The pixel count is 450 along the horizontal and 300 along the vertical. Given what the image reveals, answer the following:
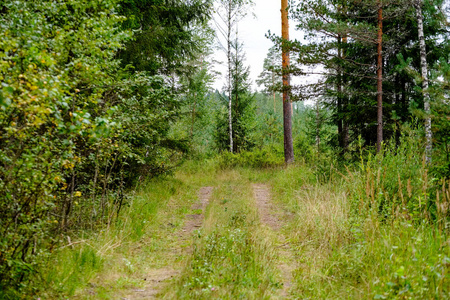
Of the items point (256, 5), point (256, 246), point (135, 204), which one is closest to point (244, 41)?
point (256, 5)

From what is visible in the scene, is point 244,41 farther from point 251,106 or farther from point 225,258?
point 225,258

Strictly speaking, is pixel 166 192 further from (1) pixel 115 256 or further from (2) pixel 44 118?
(2) pixel 44 118

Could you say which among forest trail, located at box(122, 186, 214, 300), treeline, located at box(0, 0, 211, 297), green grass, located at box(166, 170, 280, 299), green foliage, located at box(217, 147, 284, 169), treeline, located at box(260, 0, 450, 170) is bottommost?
forest trail, located at box(122, 186, 214, 300)

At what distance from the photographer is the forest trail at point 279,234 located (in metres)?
3.86

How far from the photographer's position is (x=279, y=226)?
6180mm

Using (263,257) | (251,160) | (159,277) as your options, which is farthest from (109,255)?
(251,160)

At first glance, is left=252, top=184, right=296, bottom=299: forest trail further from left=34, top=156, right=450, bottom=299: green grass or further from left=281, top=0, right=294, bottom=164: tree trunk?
left=281, top=0, right=294, bottom=164: tree trunk

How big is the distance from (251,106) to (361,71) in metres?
7.51

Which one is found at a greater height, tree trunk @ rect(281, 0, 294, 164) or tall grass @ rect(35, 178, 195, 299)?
tree trunk @ rect(281, 0, 294, 164)

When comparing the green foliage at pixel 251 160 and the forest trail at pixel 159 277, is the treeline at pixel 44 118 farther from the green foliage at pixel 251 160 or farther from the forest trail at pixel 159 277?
the green foliage at pixel 251 160

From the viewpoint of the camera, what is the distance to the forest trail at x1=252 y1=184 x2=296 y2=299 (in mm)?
3857

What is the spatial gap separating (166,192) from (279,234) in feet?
13.6

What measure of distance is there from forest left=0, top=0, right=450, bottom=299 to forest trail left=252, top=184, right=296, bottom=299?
0.03m

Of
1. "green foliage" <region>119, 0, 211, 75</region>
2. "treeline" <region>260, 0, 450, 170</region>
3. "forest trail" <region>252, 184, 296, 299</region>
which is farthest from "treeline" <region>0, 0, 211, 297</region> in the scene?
"treeline" <region>260, 0, 450, 170</region>
